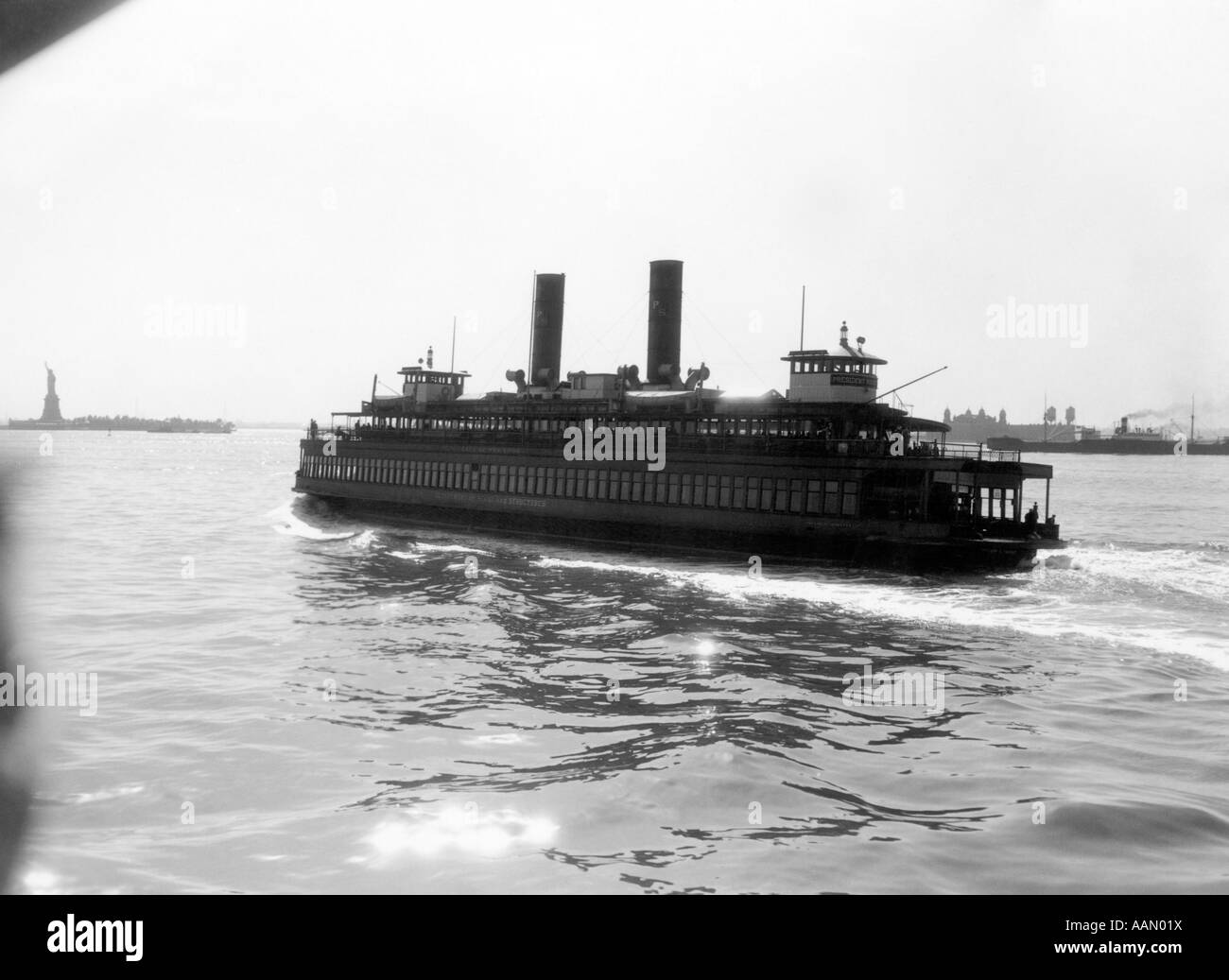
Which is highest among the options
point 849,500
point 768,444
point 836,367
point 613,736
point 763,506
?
point 836,367

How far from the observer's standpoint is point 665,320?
5588 centimetres

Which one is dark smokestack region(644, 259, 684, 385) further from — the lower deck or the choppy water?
the choppy water

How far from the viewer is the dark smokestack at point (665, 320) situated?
55.6m

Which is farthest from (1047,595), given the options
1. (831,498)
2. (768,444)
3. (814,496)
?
(768,444)

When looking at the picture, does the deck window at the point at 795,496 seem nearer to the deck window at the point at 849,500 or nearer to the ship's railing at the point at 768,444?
the ship's railing at the point at 768,444

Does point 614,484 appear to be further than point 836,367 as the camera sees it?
Yes

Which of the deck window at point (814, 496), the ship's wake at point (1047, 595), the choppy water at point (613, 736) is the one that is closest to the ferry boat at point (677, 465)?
the deck window at point (814, 496)

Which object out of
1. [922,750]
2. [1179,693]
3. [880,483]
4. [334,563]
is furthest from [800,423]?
[922,750]

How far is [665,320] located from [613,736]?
43471 millimetres

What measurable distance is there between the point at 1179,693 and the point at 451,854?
50.2ft

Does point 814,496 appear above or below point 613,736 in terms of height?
above

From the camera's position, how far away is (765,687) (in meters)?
18.3

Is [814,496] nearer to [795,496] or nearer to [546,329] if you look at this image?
[795,496]
